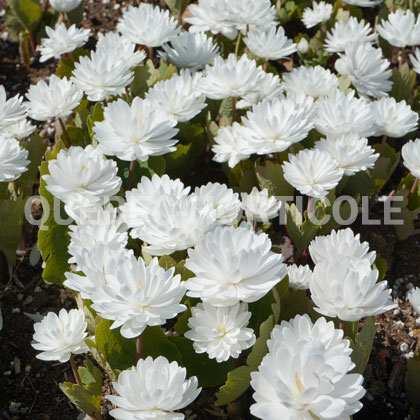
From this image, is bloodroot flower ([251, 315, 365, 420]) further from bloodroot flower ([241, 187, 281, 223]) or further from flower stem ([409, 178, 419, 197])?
flower stem ([409, 178, 419, 197])

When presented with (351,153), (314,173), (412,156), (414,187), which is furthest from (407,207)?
(314,173)

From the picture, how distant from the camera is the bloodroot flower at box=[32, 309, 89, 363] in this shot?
156 cm

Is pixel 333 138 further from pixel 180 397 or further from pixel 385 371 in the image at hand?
pixel 180 397

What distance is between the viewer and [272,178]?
6.83 ft

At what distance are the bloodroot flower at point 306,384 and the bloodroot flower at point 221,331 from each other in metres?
0.20

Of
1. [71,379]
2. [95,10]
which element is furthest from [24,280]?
[95,10]

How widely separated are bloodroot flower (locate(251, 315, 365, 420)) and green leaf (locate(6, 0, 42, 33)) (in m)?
2.05

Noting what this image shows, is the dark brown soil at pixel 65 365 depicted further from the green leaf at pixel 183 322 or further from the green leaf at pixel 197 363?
the green leaf at pixel 183 322

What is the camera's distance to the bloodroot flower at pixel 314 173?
1.81m

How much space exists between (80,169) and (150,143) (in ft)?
0.73

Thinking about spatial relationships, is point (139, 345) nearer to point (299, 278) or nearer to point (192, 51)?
point (299, 278)

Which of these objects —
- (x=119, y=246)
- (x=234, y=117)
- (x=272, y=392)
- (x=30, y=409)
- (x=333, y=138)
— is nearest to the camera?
(x=272, y=392)

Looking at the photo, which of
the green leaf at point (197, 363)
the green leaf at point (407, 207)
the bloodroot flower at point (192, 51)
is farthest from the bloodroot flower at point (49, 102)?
the green leaf at point (407, 207)

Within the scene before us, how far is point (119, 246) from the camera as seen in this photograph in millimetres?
1628
